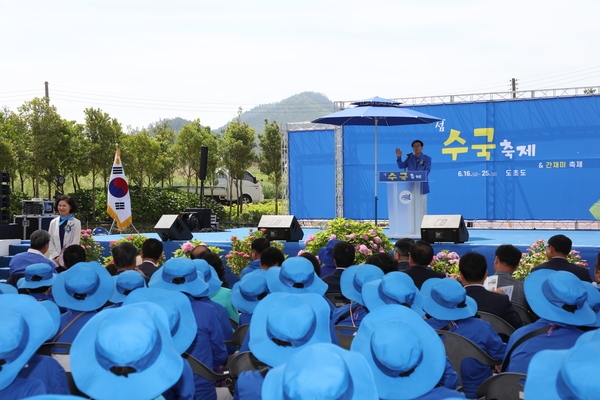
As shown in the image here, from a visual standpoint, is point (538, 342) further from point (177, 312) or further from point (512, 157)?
point (512, 157)

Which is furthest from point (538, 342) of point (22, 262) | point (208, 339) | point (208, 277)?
point (22, 262)

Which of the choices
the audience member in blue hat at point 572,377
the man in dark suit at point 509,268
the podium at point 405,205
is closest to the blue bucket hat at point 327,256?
the man in dark suit at point 509,268

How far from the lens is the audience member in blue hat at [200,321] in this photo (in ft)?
12.3

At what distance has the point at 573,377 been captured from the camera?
1653 mm

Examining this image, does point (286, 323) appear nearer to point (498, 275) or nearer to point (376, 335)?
point (376, 335)

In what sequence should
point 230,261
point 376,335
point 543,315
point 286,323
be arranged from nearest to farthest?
point 376,335
point 286,323
point 543,315
point 230,261

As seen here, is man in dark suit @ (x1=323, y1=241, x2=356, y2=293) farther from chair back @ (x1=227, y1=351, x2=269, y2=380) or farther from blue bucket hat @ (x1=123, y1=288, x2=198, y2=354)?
chair back @ (x1=227, y1=351, x2=269, y2=380)

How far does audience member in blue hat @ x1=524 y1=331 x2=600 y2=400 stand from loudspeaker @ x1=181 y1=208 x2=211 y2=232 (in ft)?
44.0

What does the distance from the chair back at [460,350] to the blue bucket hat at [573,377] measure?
1693mm

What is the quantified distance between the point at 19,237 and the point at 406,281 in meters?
10.1

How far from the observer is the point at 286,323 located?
2385 millimetres

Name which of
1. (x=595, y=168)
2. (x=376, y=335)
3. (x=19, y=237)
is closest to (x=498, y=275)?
(x=376, y=335)

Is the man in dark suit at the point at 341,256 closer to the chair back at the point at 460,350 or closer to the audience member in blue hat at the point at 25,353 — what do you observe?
the chair back at the point at 460,350

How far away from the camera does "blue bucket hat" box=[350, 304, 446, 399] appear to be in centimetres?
209
